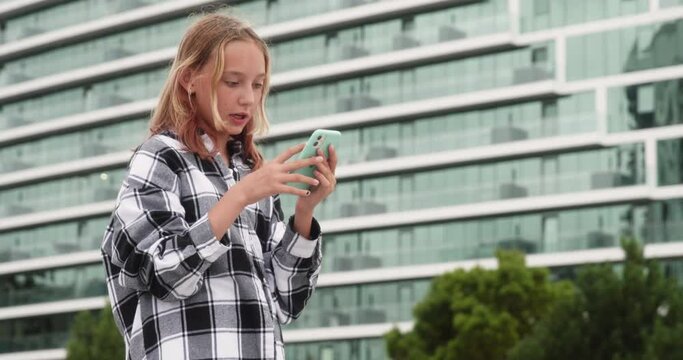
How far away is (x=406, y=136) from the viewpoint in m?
67.8

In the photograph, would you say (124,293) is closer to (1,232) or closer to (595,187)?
(595,187)

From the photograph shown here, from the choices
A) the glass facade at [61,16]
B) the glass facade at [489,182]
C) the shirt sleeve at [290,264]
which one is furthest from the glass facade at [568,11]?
the shirt sleeve at [290,264]

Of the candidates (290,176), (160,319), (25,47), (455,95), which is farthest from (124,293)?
(25,47)

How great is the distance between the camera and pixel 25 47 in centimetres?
8312

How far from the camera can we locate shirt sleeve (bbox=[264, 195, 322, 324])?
4.10m

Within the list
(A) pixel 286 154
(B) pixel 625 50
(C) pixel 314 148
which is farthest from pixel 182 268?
(B) pixel 625 50

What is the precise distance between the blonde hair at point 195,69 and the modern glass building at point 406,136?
5375 cm

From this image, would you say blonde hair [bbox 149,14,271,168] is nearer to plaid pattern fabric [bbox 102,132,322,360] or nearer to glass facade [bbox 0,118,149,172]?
plaid pattern fabric [bbox 102,132,322,360]

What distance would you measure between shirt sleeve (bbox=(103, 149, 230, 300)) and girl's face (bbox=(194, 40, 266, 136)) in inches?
9.5

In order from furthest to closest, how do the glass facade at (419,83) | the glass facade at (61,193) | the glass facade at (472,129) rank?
the glass facade at (61,193) → the glass facade at (419,83) → the glass facade at (472,129)

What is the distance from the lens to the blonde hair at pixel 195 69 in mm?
3873

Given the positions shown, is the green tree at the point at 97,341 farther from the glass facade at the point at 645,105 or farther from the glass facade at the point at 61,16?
the glass facade at the point at 61,16

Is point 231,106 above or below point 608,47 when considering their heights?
below

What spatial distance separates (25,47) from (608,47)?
37.2 m
